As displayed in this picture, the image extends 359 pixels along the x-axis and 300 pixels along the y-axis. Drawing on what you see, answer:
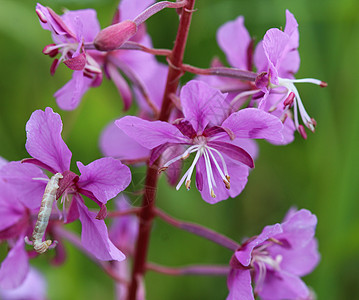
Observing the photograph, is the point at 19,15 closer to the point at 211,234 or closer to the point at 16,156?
the point at 16,156

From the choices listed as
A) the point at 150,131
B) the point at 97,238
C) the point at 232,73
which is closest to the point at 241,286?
the point at 97,238

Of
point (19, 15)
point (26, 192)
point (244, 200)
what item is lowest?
point (244, 200)

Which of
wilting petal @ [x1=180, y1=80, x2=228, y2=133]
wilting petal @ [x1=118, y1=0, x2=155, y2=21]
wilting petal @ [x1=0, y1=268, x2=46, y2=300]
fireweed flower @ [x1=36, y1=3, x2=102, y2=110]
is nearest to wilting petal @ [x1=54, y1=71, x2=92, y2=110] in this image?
fireweed flower @ [x1=36, y1=3, x2=102, y2=110]

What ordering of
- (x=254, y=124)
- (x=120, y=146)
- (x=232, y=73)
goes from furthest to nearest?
(x=120, y=146), (x=232, y=73), (x=254, y=124)

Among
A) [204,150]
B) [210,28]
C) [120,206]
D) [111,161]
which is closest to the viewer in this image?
[111,161]

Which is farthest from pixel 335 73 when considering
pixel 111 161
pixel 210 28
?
pixel 111 161

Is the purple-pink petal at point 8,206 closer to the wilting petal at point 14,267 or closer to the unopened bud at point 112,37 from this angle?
the wilting petal at point 14,267

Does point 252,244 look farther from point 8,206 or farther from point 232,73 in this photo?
point 8,206
